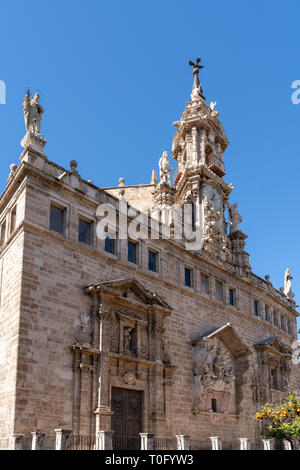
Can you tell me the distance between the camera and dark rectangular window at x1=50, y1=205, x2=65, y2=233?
20.2 meters

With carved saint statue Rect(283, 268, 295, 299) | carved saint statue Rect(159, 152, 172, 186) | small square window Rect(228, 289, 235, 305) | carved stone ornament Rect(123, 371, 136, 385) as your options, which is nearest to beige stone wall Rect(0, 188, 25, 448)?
carved stone ornament Rect(123, 371, 136, 385)

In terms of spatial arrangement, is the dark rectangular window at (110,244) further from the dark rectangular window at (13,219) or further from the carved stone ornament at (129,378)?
the carved stone ornament at (129,378)

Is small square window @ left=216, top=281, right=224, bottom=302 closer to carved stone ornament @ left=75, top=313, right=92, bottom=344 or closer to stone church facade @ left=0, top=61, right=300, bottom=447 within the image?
stone church facade @ left=0, top=61, right=300, bottom=447

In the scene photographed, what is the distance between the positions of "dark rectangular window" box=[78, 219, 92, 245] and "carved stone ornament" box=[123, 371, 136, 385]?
217 inches

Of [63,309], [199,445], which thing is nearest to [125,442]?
[199,445]

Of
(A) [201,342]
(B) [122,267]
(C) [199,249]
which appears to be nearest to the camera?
(B) [122,267]

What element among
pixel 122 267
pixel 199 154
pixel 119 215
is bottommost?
pixel 122 267

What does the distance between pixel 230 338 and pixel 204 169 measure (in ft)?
34.7

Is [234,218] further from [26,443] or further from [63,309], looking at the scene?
[26,443]

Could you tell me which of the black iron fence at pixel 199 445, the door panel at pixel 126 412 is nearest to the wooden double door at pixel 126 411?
the door panel at pixel 126 412
